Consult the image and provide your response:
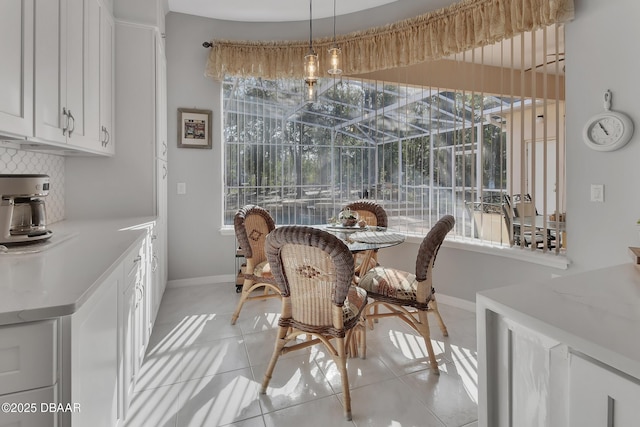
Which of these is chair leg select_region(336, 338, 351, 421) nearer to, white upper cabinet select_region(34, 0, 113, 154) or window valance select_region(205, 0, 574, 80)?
white upper cabinet select_region(34, 0, 113, 154)

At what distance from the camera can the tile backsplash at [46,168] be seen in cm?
177

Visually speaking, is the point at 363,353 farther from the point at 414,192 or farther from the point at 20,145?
the point at 20,145

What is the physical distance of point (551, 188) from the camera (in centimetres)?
548

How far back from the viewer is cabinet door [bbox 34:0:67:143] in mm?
1412

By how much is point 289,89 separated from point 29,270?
3.32 m

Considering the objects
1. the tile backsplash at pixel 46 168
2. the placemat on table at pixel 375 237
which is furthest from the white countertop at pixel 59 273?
the placemat on table at pixel 375 237

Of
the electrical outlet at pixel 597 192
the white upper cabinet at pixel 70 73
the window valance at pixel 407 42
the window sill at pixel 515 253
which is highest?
the window valance at pixel 407 42

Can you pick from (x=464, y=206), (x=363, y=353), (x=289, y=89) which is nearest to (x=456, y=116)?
(x=464, y=206)

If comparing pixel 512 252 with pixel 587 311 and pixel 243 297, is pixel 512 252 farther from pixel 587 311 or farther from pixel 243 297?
pixel 243 297

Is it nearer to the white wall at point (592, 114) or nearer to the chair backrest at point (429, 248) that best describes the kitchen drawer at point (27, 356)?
the chair backrest at point (429, 248)

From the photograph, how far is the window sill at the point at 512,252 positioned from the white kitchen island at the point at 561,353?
5.36ft

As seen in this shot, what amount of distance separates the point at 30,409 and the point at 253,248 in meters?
1.99

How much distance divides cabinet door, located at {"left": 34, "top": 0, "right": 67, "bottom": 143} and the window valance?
6.56ft

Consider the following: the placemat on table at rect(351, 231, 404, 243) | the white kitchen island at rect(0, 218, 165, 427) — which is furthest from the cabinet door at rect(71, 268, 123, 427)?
the placemat on table at rect(351, 231, 404, 243)
